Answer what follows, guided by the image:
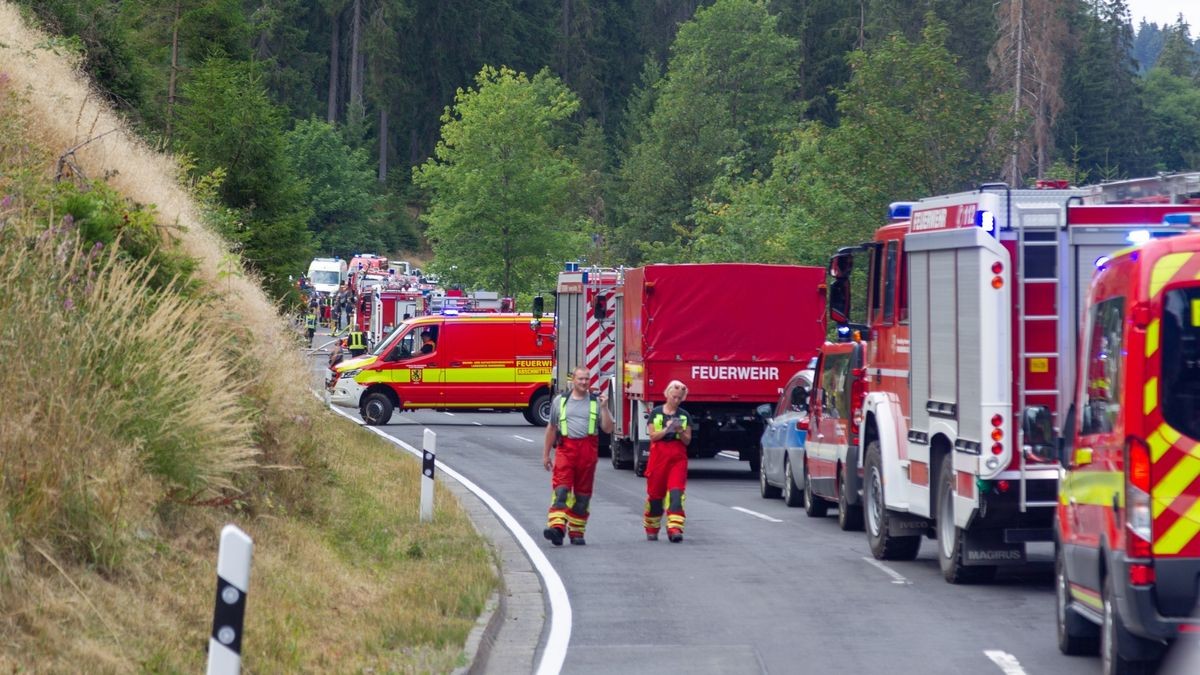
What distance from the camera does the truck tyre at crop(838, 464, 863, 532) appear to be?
58.2 ft

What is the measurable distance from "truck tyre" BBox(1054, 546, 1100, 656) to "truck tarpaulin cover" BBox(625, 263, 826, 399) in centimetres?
1463

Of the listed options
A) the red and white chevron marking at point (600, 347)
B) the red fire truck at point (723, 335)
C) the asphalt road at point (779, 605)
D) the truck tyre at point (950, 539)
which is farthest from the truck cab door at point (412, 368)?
the truck tyre at point (950, 539)

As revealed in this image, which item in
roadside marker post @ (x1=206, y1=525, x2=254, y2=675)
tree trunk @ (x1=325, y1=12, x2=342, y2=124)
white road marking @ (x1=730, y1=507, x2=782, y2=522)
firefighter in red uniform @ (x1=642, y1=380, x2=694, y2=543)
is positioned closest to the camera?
roadside marker post @ (x1=206, y1=525, x2=254, y2=675)

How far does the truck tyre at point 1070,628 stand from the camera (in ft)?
32.4

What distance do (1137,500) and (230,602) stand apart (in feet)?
14.2

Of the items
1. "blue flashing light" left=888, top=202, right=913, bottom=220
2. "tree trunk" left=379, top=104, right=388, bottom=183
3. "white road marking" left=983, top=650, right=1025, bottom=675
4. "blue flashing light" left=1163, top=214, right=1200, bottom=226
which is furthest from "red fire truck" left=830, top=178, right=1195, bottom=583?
"tree trunk" left=379, top=104, right=388, bottom=183

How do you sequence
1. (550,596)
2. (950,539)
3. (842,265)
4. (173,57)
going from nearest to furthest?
(550,596) < (950,539) < (842,265) < (173,57)

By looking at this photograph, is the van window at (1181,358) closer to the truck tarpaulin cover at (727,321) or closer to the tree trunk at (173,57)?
the truck tarpaulin cover at (727,321)

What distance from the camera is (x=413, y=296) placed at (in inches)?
2334

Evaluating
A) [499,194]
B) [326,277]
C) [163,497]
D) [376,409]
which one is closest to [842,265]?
[163,497]

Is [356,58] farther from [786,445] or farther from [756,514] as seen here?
[756,514]

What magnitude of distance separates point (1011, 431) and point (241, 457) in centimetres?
562

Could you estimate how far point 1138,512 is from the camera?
311 inches

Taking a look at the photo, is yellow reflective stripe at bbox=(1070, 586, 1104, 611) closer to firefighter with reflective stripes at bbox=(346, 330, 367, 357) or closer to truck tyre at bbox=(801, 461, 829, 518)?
truck tyre at bbox=(801, 461, 829, 518)
